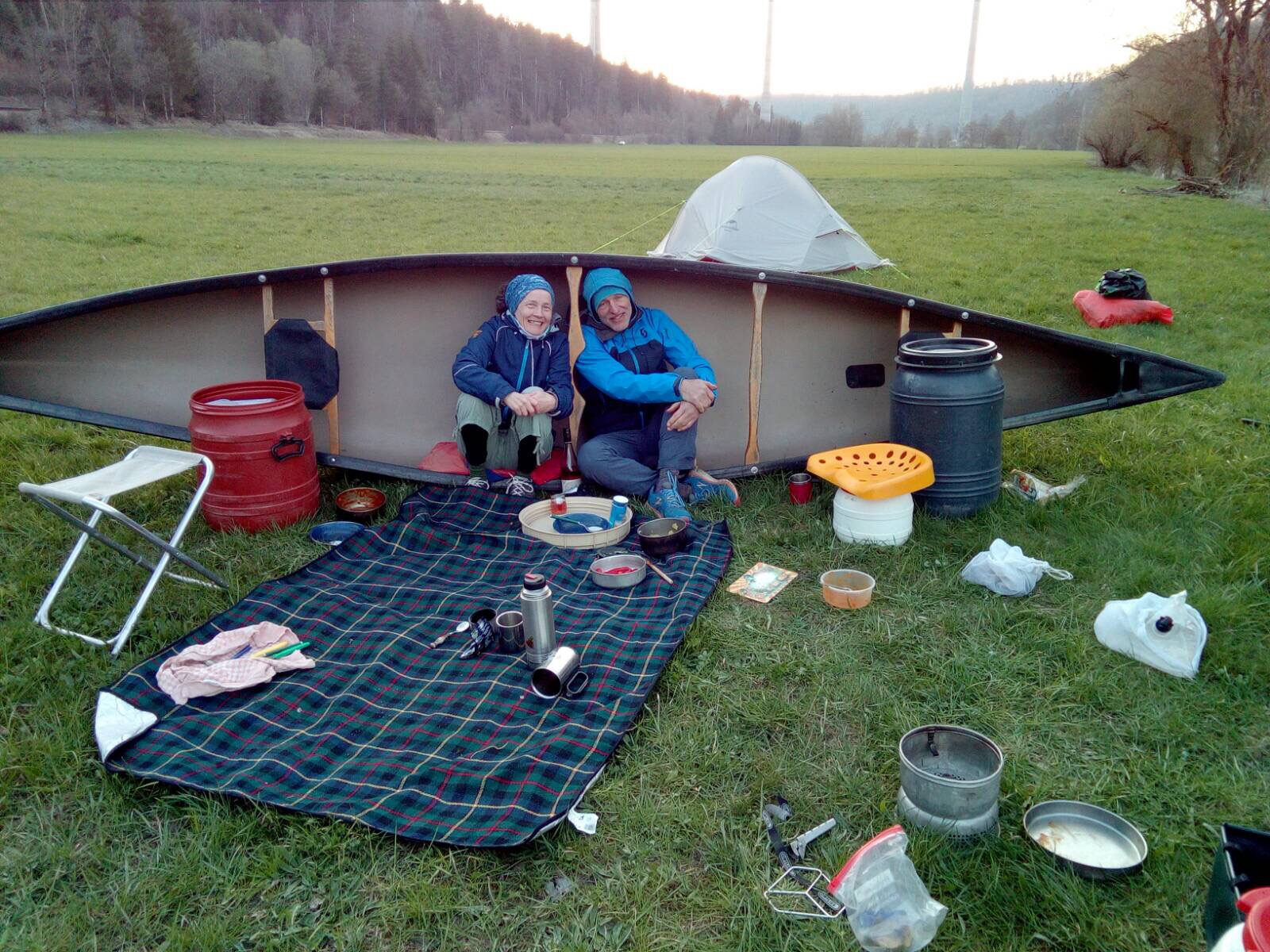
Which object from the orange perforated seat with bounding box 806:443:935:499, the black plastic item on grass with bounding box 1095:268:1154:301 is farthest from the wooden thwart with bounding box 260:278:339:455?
the black plastic item on grass with bounding box 1095:268:1154:301

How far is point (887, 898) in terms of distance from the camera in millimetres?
1984

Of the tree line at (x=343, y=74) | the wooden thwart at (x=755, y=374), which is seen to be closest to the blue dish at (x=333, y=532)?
the wooden thwart at (x=755, y=374)

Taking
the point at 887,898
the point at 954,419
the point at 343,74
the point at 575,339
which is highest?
the point at 343,74

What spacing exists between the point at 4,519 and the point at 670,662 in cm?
348

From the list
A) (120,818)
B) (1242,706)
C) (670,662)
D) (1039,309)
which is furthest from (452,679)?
(1039,309)

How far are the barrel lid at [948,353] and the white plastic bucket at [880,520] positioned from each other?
0.68 meters

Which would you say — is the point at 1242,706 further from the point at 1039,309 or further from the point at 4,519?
the point at 1039,309

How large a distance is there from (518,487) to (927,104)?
458 ft

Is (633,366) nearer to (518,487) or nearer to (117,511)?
(518,487)

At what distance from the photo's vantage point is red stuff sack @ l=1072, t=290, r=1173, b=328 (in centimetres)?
794

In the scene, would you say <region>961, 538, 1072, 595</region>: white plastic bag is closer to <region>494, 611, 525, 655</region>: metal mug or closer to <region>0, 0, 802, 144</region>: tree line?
<region>494, 611, 525, 655</region>: metal mug

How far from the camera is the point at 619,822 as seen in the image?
7.73 feet

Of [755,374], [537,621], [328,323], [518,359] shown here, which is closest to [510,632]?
[537,621]

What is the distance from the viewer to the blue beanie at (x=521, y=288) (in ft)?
14.7
